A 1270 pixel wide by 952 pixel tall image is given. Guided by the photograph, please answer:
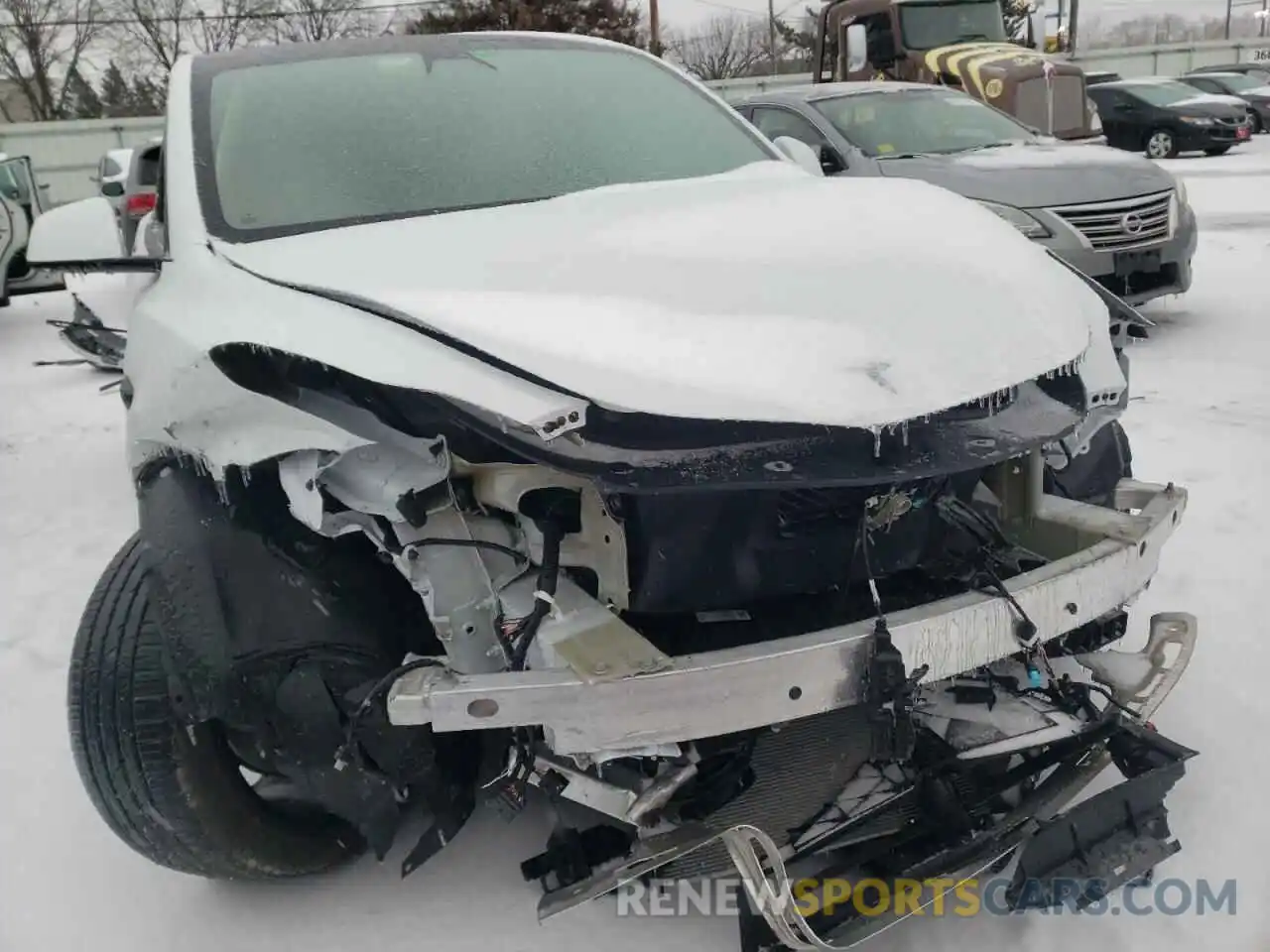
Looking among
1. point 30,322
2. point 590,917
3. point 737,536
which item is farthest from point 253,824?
point 30,322

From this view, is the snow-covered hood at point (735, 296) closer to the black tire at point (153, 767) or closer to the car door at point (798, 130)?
the black tire at point (153, 767)

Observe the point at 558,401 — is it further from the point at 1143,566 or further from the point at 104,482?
the point at 104,482

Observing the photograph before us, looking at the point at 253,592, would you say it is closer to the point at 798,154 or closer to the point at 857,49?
the point at 798,154

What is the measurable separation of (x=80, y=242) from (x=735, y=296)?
1.84 metres

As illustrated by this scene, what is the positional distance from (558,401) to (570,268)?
45 centimetres

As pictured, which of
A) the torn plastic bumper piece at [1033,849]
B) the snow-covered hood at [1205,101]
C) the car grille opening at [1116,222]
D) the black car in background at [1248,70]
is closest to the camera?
the torn plastic bumper piece at [1033,849]

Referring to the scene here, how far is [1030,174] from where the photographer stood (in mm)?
6504

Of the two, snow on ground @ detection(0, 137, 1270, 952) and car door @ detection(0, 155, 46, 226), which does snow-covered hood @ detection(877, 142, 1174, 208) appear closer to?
snow on ground @ detection(0, 137, 1270, 952)

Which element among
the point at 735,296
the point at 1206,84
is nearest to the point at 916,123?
the point at 735,296

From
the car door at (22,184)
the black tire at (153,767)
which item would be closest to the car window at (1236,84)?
the car door at (22,184)

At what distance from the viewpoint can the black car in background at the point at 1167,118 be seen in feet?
58.2

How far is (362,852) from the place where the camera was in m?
2.45

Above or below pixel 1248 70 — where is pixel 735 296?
below

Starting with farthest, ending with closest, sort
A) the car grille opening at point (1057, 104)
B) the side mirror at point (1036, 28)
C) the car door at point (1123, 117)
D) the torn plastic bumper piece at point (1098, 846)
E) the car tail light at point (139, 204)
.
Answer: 1. the car door at point (1123, 117)
2. the side mirror at point (1036, 28)
3. the car grille opening at point (1057, 104)
4. the car tail light at point (139, 204)
5. the torn plastic bumper piece at point (1098, 846)
